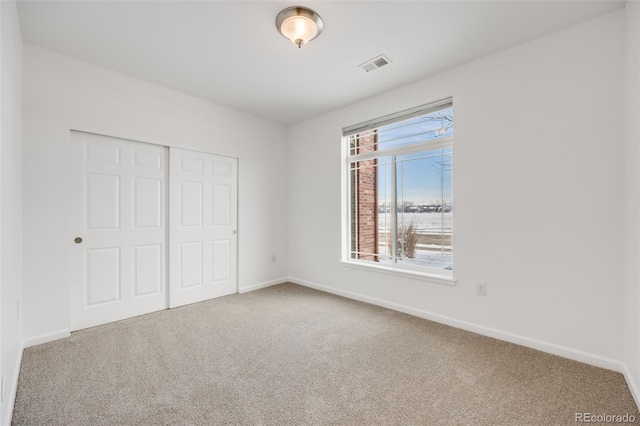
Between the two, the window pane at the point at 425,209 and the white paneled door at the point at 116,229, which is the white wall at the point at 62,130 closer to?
the white paneled door at the point at 116,229

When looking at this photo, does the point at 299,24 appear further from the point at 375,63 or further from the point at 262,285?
the point at 262,285

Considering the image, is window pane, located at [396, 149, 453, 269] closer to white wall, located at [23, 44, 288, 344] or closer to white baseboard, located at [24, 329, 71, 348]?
Result: white wall, located at [23, 44, 288, 344]

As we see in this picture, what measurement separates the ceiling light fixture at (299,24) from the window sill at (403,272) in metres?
2.53

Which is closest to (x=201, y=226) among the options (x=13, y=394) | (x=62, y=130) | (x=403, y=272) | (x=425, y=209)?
(x=62, y=130)

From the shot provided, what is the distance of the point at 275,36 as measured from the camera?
7.80ft

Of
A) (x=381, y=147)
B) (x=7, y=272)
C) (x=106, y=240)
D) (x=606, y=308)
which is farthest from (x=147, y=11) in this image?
(x=606, y=308)

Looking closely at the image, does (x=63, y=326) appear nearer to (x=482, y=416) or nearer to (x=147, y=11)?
(x=147, y=11)

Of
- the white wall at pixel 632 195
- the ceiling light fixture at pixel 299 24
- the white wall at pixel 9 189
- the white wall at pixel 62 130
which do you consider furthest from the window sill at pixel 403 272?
the white wall at pixel 9 189

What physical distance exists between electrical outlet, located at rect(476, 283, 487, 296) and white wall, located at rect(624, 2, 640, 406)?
0.90 meters

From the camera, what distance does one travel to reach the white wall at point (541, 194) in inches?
82.5

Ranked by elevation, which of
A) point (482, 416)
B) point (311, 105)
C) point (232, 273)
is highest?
point (311, 105)

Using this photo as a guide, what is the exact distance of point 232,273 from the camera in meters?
4.01

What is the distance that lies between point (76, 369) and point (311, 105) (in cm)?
357

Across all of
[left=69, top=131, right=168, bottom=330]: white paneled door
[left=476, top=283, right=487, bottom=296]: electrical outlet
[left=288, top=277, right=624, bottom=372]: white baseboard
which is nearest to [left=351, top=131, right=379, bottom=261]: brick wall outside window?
[left=288, top=277, right=624, bottom=372]: white baseboard
